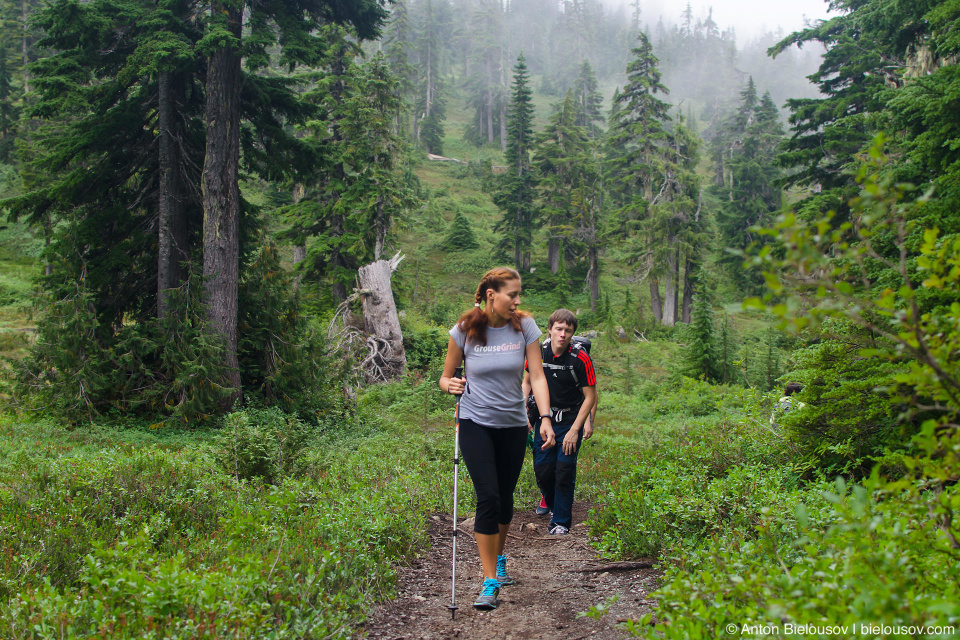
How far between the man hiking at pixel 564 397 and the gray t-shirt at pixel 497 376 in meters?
1.65

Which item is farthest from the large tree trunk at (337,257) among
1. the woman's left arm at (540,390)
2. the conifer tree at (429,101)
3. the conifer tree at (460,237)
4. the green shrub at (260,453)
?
the conifer tree at (429,101)

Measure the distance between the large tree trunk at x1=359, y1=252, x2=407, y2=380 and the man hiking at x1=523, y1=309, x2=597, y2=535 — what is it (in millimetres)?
12454

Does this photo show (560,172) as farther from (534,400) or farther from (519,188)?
(534,400)

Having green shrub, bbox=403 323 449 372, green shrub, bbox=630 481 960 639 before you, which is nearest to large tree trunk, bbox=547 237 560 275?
green shrub, bbox=403 323 449 372

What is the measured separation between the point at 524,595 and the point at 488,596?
520 millimetres

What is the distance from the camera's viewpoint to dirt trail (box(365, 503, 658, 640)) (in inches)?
154

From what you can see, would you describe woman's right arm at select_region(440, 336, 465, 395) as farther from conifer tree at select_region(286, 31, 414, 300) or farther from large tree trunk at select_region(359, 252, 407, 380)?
conifer tree at select_region(286, 31, 414, 300)

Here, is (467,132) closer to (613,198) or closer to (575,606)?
(613,198)

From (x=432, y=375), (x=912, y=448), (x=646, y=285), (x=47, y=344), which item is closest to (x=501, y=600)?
(x=912, y=448)

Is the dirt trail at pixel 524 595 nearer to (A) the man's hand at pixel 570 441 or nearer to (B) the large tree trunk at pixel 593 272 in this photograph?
(A) the man's hand at pixel 570 441

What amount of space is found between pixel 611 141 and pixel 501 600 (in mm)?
34667

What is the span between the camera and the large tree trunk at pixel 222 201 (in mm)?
11906

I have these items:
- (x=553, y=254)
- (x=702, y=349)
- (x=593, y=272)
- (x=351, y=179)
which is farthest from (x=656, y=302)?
(x=351, y=179)

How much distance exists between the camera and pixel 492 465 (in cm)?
439
